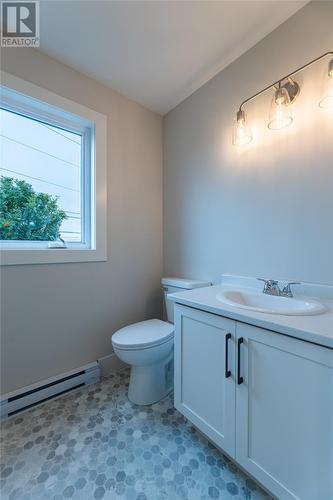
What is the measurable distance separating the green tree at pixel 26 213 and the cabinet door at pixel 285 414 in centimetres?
140

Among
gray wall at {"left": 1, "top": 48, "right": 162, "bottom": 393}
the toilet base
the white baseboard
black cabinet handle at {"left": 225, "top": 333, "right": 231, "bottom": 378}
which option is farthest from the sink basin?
the white baseboard

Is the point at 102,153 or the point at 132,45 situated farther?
the point at 102,153

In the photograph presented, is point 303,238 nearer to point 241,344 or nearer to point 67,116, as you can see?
point 241,344

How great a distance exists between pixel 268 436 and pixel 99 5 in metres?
2.14

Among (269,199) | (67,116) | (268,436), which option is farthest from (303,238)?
(67,116)

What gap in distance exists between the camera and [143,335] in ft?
4.46

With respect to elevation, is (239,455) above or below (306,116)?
below

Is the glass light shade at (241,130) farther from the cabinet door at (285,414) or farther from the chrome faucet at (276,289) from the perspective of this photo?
the cabinet door at (285,414)

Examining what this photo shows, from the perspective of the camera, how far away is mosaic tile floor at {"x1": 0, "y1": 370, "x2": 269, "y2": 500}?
87cm

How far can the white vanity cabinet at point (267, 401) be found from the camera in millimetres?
658

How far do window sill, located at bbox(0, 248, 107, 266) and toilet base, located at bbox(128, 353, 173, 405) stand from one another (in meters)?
0.84

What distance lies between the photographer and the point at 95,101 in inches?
63.3

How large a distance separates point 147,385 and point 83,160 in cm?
169

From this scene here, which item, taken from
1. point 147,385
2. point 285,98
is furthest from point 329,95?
point 147,385
